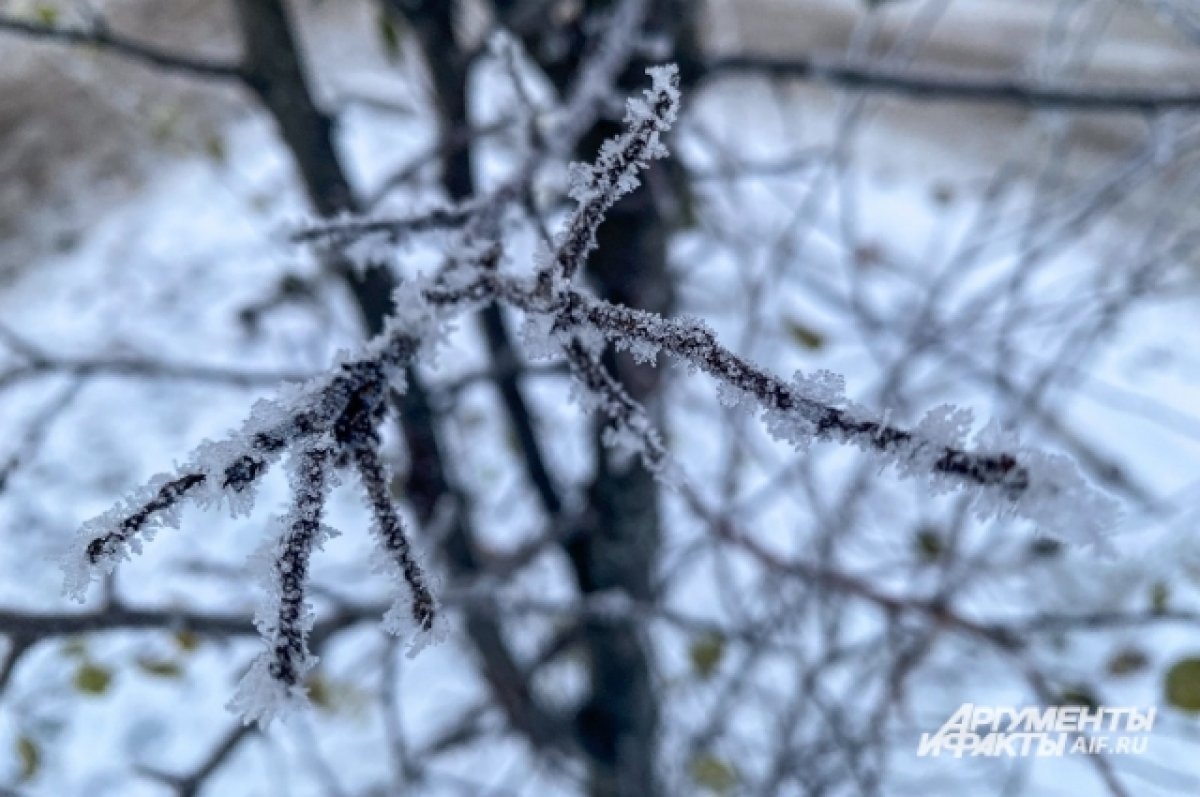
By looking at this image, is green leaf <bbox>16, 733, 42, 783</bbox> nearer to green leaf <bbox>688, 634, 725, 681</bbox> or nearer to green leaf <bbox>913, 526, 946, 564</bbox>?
green leaf <bbox>688, 634, 725, 681</bbox>

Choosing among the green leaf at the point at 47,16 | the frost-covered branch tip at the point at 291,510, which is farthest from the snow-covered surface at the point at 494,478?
the frost-covered branch tip at the point at 291,510

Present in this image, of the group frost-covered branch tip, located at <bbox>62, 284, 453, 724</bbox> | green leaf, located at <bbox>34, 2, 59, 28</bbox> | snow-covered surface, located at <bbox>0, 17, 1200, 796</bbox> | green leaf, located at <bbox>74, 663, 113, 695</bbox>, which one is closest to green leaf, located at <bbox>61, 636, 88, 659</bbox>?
snow-covered surface, located at <bbox>0, 17, 1200, 796</bbox>

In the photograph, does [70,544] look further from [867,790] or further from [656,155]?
[867,790]

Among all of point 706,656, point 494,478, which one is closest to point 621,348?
point 706,656

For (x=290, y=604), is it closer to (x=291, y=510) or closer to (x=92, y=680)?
(x=291, y=510)

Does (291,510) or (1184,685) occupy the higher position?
(1184,685)

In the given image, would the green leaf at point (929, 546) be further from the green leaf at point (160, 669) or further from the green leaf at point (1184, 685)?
the green leaf at point (160, 669)

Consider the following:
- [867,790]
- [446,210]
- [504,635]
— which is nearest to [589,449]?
[504,635]

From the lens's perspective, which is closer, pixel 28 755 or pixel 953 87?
pixel 28 755
